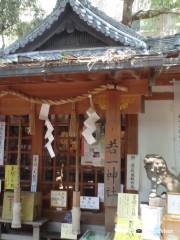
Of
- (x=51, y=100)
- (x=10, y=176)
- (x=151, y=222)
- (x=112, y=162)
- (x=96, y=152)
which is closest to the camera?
(x=151, y=222)

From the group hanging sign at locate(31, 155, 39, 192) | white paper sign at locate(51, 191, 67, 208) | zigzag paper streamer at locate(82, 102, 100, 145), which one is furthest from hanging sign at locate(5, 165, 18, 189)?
zigzag paper streamer at locate(82, 102, 100, 145)

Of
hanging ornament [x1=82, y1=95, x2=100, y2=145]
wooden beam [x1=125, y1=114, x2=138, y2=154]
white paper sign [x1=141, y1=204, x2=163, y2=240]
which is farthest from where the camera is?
wooden beam [x1=125, y1=114, x2=138, y2=154]

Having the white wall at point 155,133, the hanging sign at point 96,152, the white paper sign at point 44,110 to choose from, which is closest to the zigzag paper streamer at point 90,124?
the white paper sign at point 44,110

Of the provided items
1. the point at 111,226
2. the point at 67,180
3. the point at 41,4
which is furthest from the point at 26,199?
the point at 41,4

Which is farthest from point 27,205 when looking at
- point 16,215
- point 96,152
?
point 96,152

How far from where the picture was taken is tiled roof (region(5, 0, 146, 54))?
7.10 meters

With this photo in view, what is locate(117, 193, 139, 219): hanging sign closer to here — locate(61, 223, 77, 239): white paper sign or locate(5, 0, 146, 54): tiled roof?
locate(61, 223, 77, 239): white paper sign

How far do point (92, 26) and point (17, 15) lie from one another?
7642mm

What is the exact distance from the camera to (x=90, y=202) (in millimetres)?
7051

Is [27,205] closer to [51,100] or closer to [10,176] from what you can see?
[10,176]

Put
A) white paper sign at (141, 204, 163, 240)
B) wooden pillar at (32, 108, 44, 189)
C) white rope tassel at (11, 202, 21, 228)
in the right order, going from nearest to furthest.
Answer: white paper sign at (141, 204, 163, 240), white rope tassel at (11, 202, 21, 228), wooden pillar at (32, 108, 44, 189)

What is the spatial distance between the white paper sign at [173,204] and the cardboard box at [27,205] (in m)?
Result: 2.87

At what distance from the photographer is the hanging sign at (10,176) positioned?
7.43m

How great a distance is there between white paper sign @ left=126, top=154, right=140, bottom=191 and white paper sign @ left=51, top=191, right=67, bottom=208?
1346mm
